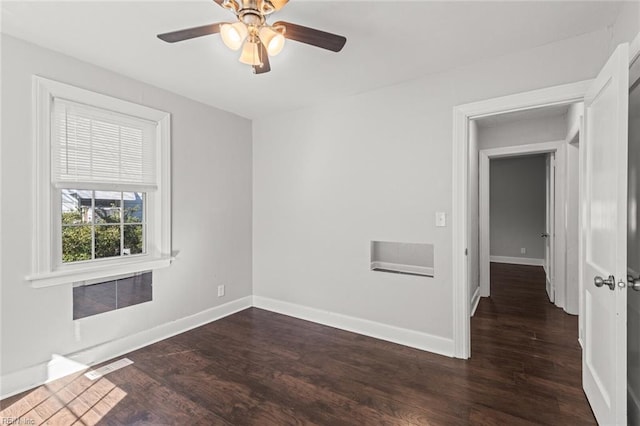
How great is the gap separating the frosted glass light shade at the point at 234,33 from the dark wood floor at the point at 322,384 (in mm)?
2244

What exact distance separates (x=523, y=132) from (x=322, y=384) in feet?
13.6

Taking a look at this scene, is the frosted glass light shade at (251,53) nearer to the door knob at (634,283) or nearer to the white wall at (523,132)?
the door knob at (634,283)

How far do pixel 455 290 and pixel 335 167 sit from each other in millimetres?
1736

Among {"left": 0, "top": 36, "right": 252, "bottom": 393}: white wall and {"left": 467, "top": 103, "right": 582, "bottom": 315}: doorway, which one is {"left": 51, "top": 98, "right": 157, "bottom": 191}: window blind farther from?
{"left": 467, "top": 103, "right": 582, "bottom": 315}: doorway

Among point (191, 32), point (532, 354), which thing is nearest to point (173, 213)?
point (191, 32)

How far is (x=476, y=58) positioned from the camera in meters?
2.53

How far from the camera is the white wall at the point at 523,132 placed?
400 centimetres

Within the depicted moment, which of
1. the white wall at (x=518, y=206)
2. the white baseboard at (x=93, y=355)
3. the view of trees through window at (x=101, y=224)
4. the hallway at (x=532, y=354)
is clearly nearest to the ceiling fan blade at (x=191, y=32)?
the view of trees through window at (x=101, y=224)

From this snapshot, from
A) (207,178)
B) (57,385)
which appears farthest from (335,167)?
(57,385)

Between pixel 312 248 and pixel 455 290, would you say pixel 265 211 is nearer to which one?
pixel 312 248

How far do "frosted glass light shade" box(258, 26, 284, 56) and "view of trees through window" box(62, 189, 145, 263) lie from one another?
206 cm

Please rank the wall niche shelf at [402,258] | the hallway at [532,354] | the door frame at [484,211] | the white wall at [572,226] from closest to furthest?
the hallway at [532,354], the wall niche shelf at [402,258], the white wall at [572,226], the door frame at [484,211]

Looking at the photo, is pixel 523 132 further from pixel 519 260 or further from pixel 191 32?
pixel 191 32

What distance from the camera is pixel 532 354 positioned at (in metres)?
2.73
